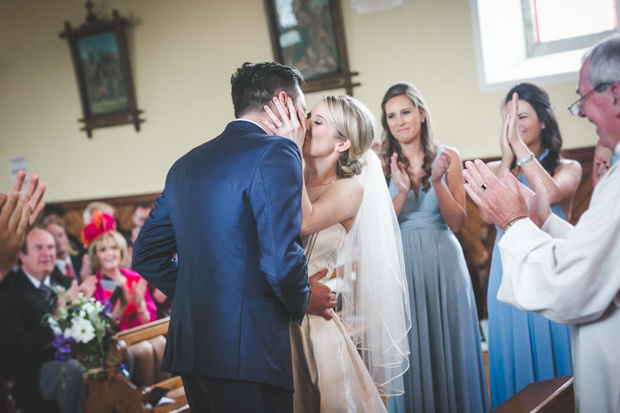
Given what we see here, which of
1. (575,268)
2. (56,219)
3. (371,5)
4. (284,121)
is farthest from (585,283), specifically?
(56,219)

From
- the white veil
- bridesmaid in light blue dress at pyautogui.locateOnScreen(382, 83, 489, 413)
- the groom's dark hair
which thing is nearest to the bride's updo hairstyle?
the white veil

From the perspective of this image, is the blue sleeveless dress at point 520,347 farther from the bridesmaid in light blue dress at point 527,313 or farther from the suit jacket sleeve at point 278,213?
the suit jacket sleeve at point 278,213

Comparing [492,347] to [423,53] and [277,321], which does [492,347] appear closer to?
[277,321]

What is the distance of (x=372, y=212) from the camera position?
267 centimetres

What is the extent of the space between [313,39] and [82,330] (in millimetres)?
3443

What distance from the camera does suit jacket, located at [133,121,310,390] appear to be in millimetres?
1800

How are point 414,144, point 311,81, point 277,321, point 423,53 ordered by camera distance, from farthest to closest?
point 311,81, point 423,53, point 414,144, point 277,321

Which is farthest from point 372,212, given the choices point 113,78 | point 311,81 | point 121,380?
point 113,78

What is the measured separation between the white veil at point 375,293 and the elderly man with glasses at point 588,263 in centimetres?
86

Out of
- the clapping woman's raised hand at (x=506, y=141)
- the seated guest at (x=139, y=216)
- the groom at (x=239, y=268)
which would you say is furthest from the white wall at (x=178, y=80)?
the groom at (x=239, y=268)

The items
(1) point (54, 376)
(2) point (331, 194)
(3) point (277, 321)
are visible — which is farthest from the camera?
(1) point (54, 376)

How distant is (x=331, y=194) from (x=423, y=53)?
3.24 m

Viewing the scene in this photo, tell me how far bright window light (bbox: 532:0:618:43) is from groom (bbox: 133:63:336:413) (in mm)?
3909

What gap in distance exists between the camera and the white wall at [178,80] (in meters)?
5.02
